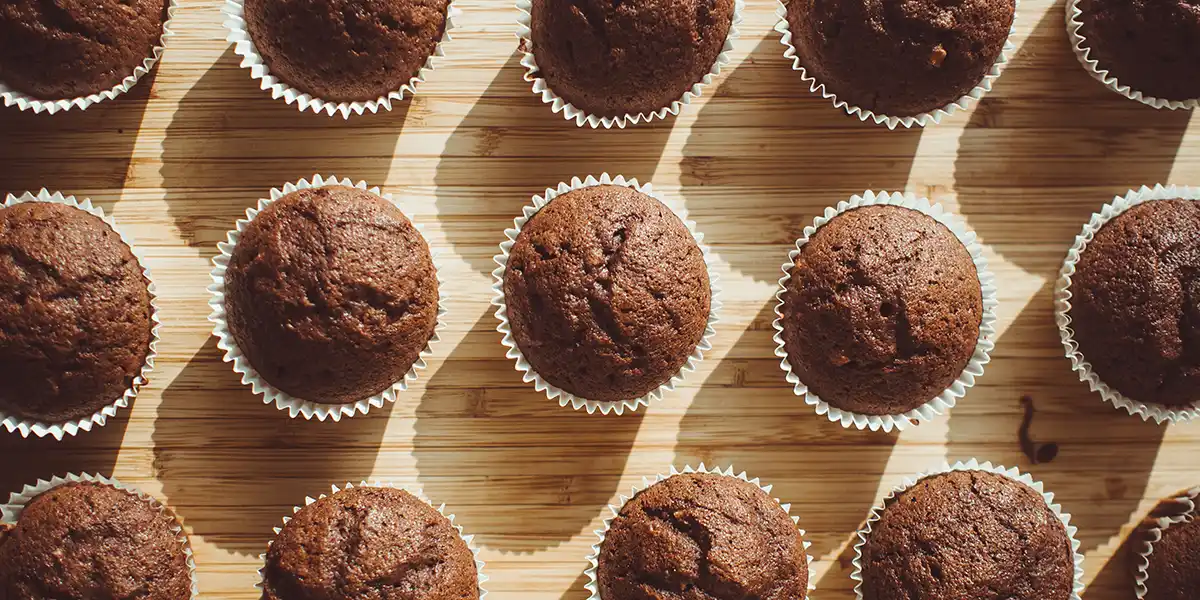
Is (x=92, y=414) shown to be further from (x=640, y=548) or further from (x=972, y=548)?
(x=972, y=548)

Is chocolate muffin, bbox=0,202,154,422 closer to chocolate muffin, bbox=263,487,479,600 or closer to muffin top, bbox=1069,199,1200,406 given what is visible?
chocolate muffin, bbox=263,487,479,600

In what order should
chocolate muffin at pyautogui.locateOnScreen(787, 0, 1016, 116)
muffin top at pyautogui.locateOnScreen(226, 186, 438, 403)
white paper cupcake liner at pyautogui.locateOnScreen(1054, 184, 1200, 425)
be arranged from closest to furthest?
muffin top at pyautogui.locateOnScreen(226, 186, 438, 403) → chocolate muffin at pyautogui.locateOnScreen(787, 0, 1016, 116) → white paper cupcake liner at pyautogui.locateOnScreen(1054, 184, 1200, 425)

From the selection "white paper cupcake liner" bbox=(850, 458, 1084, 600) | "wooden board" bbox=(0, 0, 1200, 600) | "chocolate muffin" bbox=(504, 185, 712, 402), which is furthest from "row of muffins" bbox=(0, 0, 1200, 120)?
"white paper cupcake liner" bbox=(850, 458, 1084, 600)

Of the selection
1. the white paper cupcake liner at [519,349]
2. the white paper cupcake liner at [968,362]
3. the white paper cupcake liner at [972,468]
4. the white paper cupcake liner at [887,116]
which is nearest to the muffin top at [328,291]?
the white paper cupcake liner at [519,349]

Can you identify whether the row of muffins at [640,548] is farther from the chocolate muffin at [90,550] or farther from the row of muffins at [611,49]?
the row of muffins at [611,49]

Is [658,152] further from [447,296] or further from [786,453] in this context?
[786,453]

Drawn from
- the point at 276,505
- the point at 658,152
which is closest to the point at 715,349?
the point at 658,152

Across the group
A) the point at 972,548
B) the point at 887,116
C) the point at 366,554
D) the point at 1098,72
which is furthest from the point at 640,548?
the point at 1098,72
